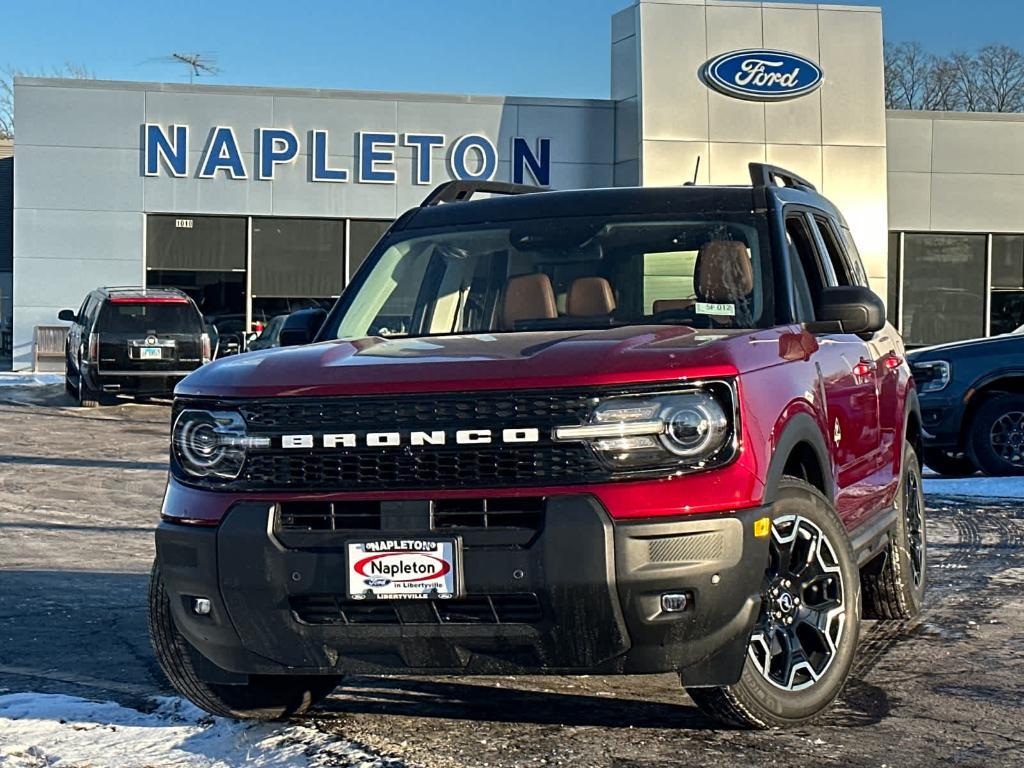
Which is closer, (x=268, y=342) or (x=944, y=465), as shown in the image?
(x=944, y=465)

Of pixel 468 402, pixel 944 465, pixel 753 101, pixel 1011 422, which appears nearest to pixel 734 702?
pixel 468 402

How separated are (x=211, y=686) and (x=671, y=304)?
2134 mm

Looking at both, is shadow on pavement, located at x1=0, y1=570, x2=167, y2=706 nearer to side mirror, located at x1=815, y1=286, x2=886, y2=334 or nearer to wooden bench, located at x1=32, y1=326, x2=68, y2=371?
side mirror, located at x1=815, y1=286, x2=886, y2=334

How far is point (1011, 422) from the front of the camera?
480 inches

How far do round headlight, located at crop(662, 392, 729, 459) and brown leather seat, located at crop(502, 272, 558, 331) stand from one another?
4.82 ft

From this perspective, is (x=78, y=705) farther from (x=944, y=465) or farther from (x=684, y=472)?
(x=944, y=465)

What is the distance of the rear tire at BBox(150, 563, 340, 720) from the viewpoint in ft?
15.6

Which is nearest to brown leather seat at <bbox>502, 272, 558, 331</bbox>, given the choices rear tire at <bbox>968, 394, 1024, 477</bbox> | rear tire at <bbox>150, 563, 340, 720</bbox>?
rear tire at <bbox>150, 563, 340, 720</bbox>

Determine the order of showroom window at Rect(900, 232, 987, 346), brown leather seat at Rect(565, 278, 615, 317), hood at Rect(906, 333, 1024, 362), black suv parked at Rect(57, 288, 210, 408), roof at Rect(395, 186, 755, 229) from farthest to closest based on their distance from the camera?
showroom window at Rect(900, 232, 987, 346), black suv parked at Rect(57, 288, 210, 408), hood at Rect(906, 333, 1024, 362), roof at Rect(395, 186, 755, 229), brown leather seat at Rect(565, 278, 615, 317)

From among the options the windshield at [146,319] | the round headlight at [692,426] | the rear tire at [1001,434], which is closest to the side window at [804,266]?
the round headlight at [692,426]

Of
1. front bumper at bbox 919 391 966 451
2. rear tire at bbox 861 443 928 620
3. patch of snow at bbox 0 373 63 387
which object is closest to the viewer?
rear tire at bbox 861 443 928 620

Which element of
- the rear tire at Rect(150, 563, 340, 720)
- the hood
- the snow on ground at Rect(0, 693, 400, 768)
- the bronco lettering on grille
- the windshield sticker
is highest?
the windshield sticker

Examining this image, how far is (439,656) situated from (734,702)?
3.08 ft

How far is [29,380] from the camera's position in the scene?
1065 inches
